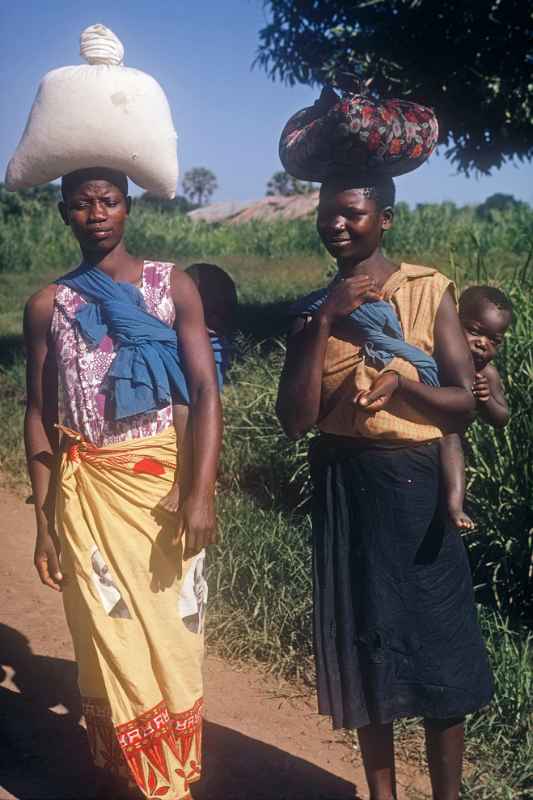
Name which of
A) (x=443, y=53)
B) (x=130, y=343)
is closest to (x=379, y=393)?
(x=130, y=343)

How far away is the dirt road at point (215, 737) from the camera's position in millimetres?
2857

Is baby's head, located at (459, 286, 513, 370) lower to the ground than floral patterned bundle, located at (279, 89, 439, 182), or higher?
lower

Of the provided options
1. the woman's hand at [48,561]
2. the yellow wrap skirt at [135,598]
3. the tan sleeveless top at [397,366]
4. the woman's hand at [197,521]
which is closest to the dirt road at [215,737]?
the yellow wrap skirt at [135,598]

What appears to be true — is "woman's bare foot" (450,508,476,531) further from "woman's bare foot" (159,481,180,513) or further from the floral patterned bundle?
the floral patterned bundle

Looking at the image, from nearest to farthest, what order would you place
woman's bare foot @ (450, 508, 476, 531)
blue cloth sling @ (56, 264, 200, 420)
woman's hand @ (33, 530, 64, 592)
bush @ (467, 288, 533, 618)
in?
woman's bare foot @ (450, 508, 476, 531) → blue cloth sling @ (56, 264, 200, 420) → woman's hand @ (33, 530, 64, 592) → bush @ (467, 288, 533, 618)

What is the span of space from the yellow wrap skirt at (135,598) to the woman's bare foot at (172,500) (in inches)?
0.7

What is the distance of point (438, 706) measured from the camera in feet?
7.29

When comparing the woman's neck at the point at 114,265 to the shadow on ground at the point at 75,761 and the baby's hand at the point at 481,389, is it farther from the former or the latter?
the shadow on ground at the point at 75,761

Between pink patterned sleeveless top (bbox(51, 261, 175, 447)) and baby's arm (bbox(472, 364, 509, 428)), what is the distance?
832 millimetres

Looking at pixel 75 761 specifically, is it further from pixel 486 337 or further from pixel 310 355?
pixel 486 337

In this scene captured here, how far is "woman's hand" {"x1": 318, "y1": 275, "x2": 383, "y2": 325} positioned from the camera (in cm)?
210

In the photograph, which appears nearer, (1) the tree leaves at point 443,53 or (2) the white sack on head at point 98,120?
(2) the white sack on head at point 98,120

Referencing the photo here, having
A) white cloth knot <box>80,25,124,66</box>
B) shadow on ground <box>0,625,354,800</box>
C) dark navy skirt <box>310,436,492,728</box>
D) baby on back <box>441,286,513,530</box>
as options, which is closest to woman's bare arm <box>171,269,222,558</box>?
dark navy skirt <box>310,436,492,728</box>

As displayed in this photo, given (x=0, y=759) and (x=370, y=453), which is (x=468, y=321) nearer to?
(x=370, y=453)
